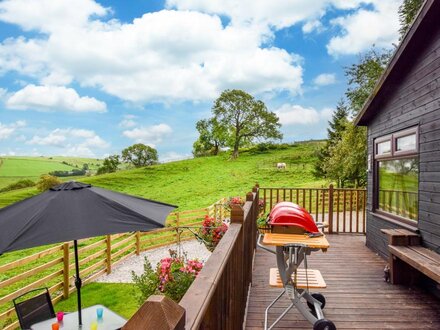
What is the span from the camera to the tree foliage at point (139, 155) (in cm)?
5375

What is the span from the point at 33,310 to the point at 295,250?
11.1 feet

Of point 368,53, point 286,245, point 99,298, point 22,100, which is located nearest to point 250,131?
point 368,53

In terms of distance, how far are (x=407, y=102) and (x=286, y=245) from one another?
3832 mm

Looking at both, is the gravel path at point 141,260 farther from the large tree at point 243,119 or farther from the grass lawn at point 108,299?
the large tree at point 243,119

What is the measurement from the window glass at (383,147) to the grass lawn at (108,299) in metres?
5.56

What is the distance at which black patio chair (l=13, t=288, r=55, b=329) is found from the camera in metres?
3.99

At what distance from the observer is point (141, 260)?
10.3 meters

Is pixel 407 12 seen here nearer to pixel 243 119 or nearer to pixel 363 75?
pixel 363 75

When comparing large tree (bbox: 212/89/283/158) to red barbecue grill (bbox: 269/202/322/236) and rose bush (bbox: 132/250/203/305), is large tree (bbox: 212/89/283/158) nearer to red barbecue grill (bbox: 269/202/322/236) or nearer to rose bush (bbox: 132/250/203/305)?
rose bush (bbox: 132/250/203/305)

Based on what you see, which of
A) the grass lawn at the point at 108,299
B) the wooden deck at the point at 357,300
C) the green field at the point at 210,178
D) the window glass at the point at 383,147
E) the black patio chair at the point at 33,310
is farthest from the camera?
the green field at the point at 210,178

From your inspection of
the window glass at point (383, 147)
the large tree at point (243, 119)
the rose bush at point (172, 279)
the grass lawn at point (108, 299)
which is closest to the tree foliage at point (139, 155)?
the large tree at point (243, 119)

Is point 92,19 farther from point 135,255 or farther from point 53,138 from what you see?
point 53,138

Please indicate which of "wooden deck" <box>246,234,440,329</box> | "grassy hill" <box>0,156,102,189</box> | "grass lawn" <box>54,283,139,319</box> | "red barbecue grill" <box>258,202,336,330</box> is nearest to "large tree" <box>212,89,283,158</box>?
"grassy hill" <box>0,156,102,189</box>

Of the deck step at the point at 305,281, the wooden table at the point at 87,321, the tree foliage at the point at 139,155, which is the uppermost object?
the tree foliage at the point at 139,155
